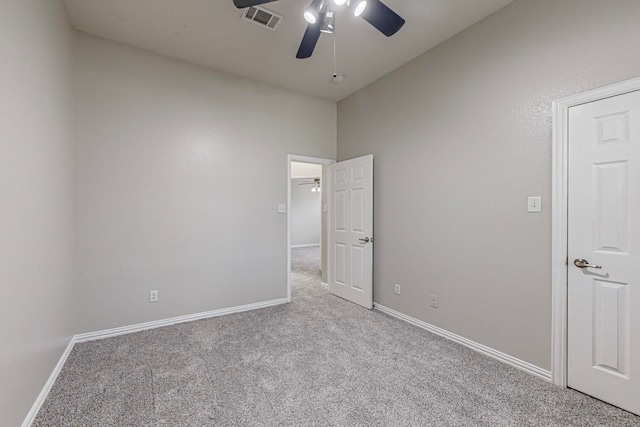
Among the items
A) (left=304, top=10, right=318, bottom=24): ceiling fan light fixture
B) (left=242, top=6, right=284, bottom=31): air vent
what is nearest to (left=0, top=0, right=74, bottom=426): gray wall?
(left=242, top=6, right=284, bottom=31): air vent

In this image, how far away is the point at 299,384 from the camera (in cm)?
200

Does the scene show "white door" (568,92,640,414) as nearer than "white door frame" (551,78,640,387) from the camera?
Yes

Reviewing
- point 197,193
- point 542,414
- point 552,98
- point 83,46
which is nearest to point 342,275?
point 197,193

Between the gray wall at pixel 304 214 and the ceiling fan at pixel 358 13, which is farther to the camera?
the gray wall at pixel 304 214

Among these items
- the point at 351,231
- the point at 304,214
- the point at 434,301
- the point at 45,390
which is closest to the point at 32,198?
the point at 45,390

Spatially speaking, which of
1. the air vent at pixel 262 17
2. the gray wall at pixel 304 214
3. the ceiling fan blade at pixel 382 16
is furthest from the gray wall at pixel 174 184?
the gray wall at pixel 304 214

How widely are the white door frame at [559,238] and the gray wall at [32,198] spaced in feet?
10.9

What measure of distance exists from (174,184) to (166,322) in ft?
4.98

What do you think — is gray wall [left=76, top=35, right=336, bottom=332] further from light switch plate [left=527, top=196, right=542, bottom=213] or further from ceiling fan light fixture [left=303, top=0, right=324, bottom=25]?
light switch plate [left=527, top=196, right=542, bottom=213]

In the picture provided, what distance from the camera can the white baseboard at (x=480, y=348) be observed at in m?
2.11

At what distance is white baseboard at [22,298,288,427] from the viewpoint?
1737 millimetres

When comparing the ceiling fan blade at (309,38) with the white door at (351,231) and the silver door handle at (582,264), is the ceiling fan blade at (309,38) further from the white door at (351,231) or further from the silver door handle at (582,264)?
the silver door handle at (582,264)

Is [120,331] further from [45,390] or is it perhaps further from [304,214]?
[304,214]

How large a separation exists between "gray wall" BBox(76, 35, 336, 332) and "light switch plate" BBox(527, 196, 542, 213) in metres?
2.71
